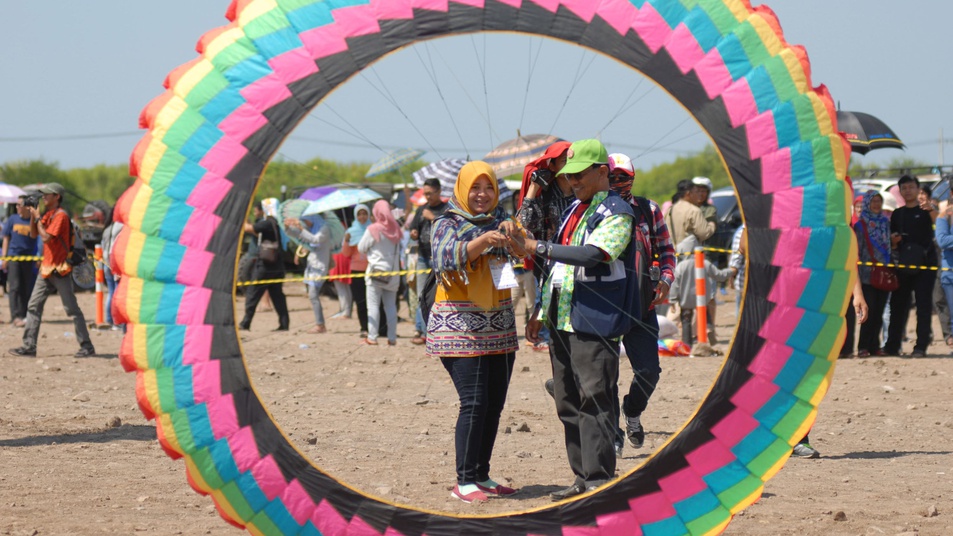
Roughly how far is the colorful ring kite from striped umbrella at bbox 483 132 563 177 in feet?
32.6

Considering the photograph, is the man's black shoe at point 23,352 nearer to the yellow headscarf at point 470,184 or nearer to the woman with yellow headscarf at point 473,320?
the woman with yellow headscarf at point 473,320

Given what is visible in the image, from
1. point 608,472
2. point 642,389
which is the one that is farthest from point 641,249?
point 608,472

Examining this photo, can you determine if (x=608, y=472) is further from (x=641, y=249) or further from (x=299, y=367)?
(x=299, y=367)

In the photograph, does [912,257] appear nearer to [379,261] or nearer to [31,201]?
[379,261]

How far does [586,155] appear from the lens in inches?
223

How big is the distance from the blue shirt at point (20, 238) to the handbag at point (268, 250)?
363cm

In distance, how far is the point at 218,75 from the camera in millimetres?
4949

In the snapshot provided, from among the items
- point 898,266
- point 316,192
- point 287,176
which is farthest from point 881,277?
point 287,176

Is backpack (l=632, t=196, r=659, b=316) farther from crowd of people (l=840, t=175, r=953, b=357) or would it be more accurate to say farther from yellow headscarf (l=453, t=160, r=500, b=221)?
crowd of people (l=840, t=175, r=953, b=357)

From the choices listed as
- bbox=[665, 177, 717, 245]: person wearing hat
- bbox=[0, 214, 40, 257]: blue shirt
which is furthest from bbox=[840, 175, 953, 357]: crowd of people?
bbox=[0, 214, 40, 257]: blue shirt

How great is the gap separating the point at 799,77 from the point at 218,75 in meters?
2.33

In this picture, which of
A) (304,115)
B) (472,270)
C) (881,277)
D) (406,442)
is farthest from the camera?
(881,277)

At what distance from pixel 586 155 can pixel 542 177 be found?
2.52 ft

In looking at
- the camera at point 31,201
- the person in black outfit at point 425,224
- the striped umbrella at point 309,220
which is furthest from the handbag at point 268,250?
the camera at point 31,201
